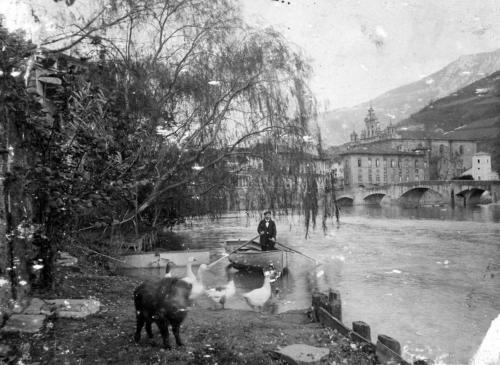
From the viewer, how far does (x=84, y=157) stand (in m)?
5.89

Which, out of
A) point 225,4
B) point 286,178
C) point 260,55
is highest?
point 225,4

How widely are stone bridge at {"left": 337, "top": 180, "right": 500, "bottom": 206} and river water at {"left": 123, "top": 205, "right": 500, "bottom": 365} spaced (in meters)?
32.0

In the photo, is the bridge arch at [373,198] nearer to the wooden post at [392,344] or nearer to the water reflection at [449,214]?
the water reflection at [449,214]

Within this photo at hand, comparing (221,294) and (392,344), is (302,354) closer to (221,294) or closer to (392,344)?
(392,344)

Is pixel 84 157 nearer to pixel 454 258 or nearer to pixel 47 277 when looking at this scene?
pixel 47 277

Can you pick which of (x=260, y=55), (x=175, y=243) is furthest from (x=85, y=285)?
(x=175, y=243)

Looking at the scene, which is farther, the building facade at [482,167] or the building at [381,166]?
the building at [381,166]

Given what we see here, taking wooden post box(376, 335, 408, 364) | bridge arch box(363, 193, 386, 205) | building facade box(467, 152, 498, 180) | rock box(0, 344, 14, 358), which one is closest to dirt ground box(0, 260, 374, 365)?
rock box(0, 344, 14, 358)

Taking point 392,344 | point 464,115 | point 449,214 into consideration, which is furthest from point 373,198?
point 392,344

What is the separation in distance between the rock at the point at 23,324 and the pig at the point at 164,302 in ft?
3.44

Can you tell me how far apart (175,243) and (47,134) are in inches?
485

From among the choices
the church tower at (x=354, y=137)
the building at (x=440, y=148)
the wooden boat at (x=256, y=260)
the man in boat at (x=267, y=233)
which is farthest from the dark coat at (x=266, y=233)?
the church tower at (x=354, y=137)

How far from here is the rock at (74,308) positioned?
5.32m

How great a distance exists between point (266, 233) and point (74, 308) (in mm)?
6458
